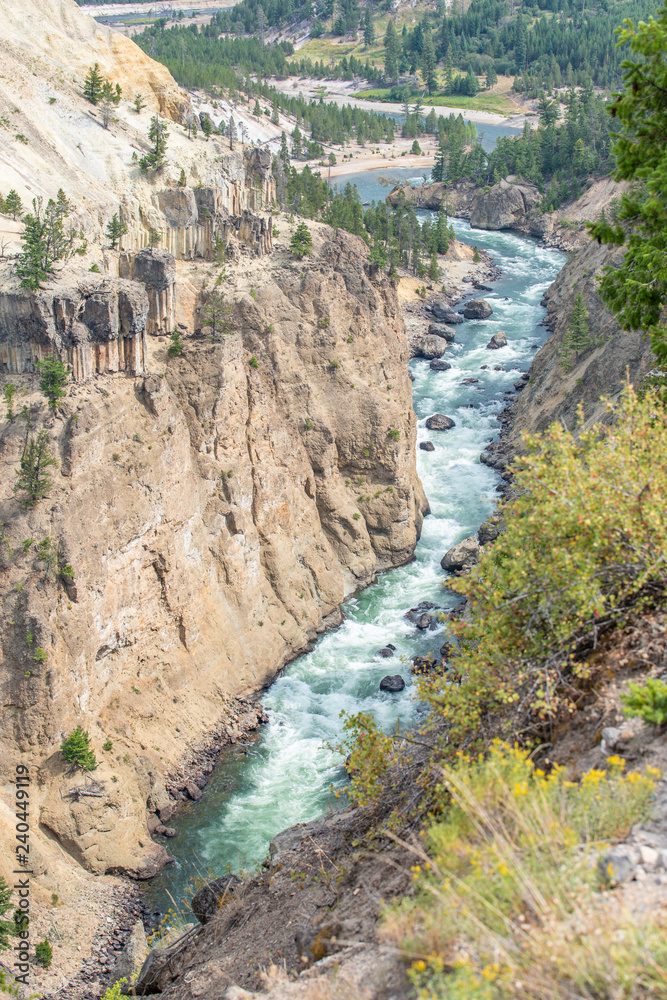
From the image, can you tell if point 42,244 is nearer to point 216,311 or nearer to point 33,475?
point 216,311

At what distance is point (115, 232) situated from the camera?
135 feet

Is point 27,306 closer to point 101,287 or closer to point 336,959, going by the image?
point 101,287

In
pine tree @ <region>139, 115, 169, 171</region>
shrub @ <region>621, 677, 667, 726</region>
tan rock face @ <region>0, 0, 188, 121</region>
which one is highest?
tan rock face @ <region>0, 0, 188, 121</region>

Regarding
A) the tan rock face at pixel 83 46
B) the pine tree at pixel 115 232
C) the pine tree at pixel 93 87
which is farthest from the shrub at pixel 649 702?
the tan rock face at pixel 83 46

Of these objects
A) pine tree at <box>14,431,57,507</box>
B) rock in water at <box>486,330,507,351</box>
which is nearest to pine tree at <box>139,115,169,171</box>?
pine tree at <box>14,431,57,507</box>

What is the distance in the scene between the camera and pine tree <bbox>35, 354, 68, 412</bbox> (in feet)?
108

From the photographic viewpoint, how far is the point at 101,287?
34406 mm

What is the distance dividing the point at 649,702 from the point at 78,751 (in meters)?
24.1

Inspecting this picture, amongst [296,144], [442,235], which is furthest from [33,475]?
[296,144]

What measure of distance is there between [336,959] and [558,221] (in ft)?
397

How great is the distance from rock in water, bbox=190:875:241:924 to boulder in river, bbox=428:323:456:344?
225 ft

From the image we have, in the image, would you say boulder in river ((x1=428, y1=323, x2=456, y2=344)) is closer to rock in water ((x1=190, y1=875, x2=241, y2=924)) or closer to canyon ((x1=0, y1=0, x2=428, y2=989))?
canyon ((x1=0, y1=0, x2=428, y2=989))

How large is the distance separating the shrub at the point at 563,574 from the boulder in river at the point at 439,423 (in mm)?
50367

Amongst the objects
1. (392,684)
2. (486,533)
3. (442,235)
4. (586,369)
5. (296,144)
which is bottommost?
(392,684)
